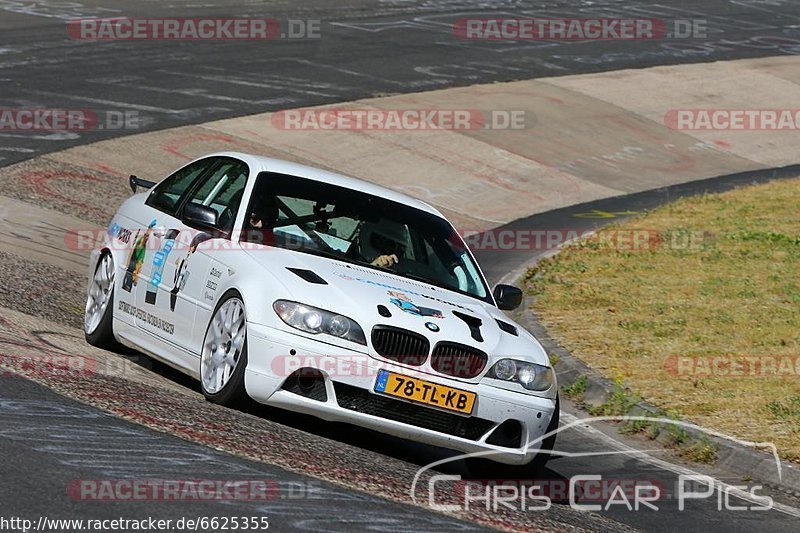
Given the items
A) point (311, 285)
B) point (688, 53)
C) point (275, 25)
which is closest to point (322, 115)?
point (275, 25)

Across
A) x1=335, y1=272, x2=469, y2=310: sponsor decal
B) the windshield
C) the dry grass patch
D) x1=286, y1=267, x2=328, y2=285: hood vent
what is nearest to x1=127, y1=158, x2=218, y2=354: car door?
the windshield

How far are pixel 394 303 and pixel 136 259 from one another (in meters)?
2.40

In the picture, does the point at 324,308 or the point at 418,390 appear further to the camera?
the point at 324,308

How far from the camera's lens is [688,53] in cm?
3359

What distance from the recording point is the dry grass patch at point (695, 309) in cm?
1047
